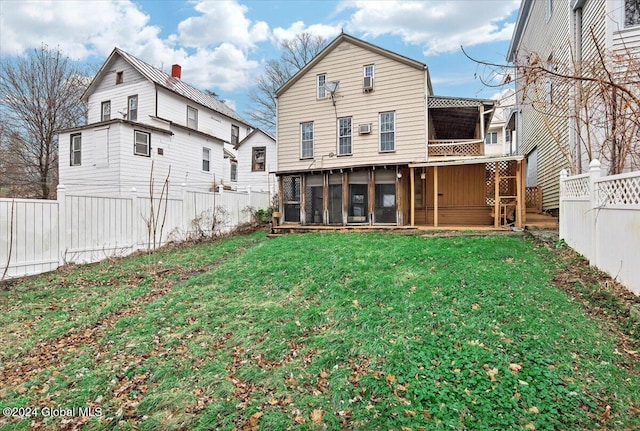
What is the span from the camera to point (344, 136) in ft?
43.4

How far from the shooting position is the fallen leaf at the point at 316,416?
2371mm

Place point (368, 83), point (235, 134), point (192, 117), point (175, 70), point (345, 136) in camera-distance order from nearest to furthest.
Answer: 1. point (368, 83)
2. point (345, 136)
3. point (192, 117)
4. point (175, 70)
5. point (235, 134)

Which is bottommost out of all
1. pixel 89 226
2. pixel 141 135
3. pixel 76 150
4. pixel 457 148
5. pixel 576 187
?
pixel 89 226

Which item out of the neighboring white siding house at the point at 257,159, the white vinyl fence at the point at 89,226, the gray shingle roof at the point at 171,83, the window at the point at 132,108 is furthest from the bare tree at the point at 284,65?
the white vinyl fence at the point at 89,226

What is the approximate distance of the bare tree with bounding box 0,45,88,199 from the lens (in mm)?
16906

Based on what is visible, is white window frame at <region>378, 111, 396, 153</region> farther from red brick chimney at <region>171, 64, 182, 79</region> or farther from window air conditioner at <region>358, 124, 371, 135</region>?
red brick chimney at <region>171, 64, 182, 79</region>

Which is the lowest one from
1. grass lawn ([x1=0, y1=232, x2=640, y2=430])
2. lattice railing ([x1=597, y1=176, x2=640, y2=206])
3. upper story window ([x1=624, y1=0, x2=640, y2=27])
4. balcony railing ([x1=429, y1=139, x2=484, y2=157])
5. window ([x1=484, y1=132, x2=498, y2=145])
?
grass lawn ([x1=0, y1=232, x2=640, y2=430])

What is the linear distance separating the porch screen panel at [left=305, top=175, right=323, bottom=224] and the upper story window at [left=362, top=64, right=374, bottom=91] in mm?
3968

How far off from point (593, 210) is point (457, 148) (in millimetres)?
7674

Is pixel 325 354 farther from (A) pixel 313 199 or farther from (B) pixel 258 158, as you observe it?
(B) pixel 258 158

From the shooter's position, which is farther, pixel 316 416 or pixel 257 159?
pixel 257 159

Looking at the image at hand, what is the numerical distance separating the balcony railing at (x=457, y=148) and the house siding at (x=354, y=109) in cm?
59

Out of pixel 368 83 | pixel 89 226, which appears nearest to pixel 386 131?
pixel 368 83

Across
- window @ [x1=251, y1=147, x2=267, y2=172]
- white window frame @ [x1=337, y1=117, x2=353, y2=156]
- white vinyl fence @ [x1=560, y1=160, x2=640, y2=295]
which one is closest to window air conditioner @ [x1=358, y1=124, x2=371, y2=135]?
white window frame @ [x1=337, y1=117, x2=353, y2=156]
